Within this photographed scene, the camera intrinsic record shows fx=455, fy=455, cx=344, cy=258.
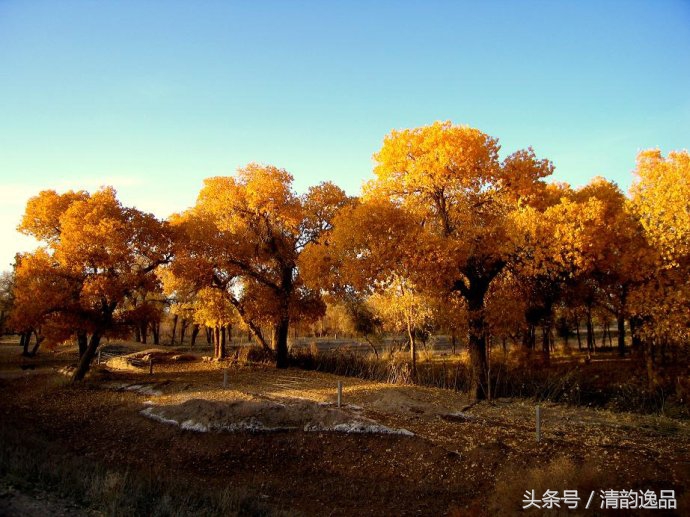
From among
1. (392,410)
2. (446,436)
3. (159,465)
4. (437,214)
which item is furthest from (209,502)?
(437,214)

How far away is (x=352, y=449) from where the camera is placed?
11.7 metres

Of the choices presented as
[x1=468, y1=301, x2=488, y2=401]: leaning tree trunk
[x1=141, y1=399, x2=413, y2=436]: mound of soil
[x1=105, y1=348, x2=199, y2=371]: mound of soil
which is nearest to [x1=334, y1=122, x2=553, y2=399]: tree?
[x1=468, y1=301, x2=488, y2=401]: leaning tree trunk

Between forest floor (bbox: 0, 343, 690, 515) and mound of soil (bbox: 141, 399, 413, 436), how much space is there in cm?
5

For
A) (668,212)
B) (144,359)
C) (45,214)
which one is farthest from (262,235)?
(668,212)

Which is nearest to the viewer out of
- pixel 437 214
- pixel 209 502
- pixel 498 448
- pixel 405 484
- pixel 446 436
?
pixel 209 502

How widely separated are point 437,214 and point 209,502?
1274cm

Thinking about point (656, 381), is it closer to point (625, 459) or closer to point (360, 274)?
point (625, 459)

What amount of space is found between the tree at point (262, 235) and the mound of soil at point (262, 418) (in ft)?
34.0

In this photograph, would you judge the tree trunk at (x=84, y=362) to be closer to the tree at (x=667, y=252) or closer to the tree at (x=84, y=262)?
the tree at (x=84, y=262)

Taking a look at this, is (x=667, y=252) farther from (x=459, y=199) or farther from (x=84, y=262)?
(x=84, y=262)

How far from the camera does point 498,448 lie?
11102mm

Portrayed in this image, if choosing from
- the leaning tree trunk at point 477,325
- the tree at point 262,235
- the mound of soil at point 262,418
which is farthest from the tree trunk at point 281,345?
the leaning tree trunk at point 477,325

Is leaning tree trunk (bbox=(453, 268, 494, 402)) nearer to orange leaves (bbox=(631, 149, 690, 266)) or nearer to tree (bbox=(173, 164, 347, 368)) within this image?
orange leaves (bbox=(631, 149, 690, 266))

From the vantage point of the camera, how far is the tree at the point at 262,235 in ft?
79.8
